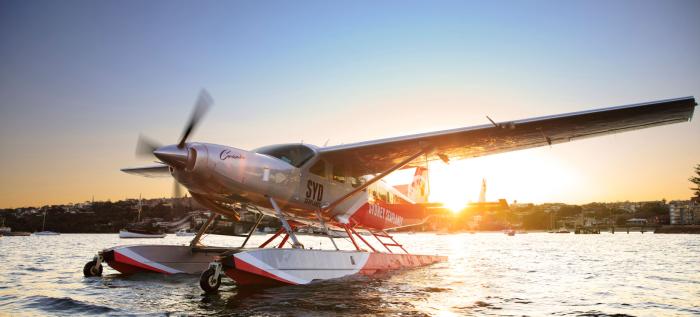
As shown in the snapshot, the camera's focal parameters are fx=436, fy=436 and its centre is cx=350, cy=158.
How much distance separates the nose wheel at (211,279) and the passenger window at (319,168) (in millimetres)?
3406

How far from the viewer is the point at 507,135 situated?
10.4 metres

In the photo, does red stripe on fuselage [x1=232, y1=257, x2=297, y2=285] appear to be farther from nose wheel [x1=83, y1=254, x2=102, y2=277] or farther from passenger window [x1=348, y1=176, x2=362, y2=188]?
nose wheel [x1=83, y1=254, x2=102, y2=277]

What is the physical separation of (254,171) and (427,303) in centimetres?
417

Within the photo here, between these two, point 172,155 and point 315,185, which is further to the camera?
point 315,185

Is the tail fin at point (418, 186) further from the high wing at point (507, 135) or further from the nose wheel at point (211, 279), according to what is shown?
the nose wheel at point (211, 279)

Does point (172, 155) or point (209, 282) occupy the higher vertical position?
point (172, 155)

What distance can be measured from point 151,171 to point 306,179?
6.48 m

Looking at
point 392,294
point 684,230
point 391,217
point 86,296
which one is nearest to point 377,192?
point 391,217

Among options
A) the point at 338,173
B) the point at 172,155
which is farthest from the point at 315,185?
the point at 172,155

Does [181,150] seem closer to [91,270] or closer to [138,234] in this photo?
[91,270]

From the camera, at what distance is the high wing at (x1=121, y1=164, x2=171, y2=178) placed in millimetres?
13695

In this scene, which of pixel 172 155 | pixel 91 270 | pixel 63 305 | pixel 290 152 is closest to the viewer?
pixel 63 305

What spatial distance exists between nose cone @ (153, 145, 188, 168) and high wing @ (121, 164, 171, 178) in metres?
6.28

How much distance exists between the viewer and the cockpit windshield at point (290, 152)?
388 inches
